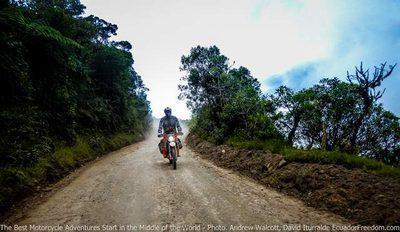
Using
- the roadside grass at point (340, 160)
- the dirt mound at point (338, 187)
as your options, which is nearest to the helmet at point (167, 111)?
the dirt mound at point (338, 187)

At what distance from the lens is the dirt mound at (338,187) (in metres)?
5.73

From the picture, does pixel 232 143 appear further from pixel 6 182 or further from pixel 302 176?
pixel 6 182

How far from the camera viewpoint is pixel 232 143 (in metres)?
Result: 15.5

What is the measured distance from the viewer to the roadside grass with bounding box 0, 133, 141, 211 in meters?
7.60

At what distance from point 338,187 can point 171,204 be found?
3.93 metres

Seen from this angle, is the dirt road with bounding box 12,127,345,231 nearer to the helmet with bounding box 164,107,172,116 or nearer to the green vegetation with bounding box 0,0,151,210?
the green vegetation with bounding box 0,0,151,210

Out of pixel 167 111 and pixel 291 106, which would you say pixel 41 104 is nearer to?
pixel 167 111

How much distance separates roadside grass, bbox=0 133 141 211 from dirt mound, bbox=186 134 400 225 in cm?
681

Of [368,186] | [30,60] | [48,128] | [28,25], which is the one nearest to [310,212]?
[368,186]

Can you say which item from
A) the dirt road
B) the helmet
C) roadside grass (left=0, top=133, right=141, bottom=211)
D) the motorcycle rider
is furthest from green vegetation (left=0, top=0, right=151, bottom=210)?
the helmet

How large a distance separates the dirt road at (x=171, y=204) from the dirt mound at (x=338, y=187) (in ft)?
1.32

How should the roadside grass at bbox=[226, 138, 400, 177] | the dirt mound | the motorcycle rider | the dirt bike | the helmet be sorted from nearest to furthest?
the dirt mound, the roadside grass at bbox=[226, 138, 400, 177], the dirt bike, the motorcycle rider, the helmet

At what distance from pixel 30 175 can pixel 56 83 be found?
21.2 feet

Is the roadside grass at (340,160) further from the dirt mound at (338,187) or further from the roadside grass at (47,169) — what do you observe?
the roadside grass at (47,169)
